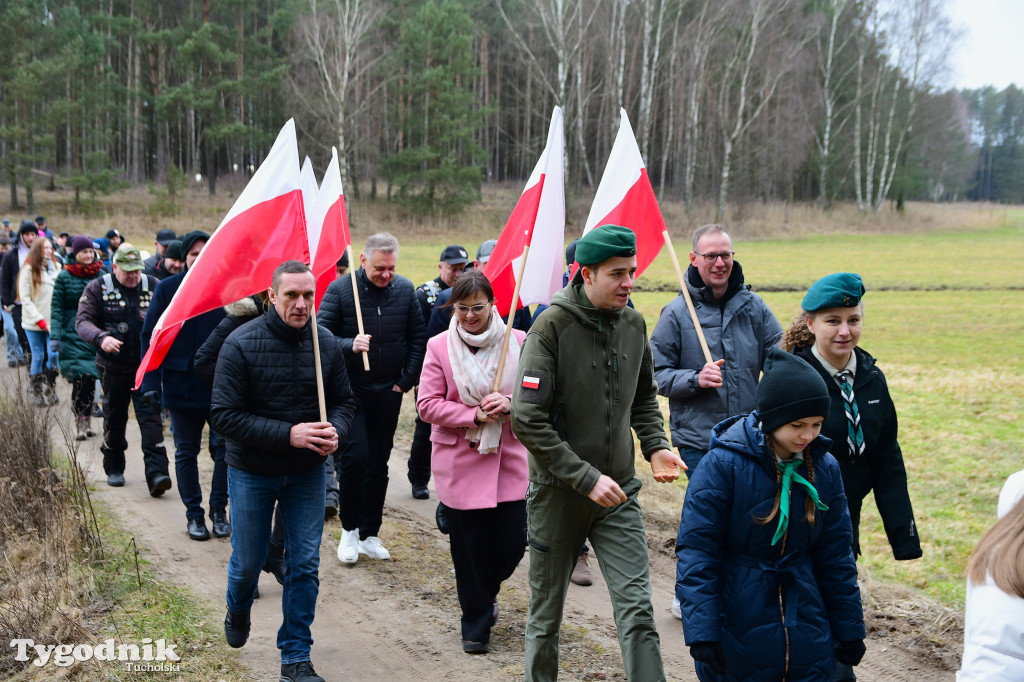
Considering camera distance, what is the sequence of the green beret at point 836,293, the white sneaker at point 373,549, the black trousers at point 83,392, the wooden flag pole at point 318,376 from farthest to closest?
the black trousers at point 83,392
the white sneaker at point 373,549
the wooden flag pole at point 318,376
the green beret at point 836,293

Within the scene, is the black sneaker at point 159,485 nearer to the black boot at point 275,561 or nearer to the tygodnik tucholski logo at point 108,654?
the black boot at point 275,561

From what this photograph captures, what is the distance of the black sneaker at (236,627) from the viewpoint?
15.2 feet

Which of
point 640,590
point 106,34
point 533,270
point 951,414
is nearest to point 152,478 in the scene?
point 533,270

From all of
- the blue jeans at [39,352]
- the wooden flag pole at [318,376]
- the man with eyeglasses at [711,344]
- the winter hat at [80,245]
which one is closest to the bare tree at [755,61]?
the blue jeans at [39,352]

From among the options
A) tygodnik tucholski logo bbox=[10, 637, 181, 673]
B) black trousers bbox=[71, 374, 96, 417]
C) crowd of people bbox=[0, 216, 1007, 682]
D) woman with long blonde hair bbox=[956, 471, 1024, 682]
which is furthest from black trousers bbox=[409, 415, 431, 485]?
woman with long blonde hair bbox=[956, 471, 1024, 682]

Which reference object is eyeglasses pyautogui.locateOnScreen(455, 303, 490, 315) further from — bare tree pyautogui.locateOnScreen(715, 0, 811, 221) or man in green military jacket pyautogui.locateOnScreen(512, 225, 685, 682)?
bare tree pyautogui.locateOnScreen(715, 0, 811, 221)

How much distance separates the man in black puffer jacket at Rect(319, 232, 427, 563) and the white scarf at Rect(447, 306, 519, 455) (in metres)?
1.46

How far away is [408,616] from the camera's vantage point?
5.46 m

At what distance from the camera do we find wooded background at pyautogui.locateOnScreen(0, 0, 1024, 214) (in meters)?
38.5

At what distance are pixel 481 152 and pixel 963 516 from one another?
1479 inches

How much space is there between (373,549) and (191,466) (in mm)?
1596

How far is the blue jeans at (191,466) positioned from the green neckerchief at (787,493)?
474 cm

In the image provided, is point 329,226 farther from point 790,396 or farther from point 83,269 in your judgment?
point 790,396

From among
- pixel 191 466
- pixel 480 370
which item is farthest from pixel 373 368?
pixel 480 370
